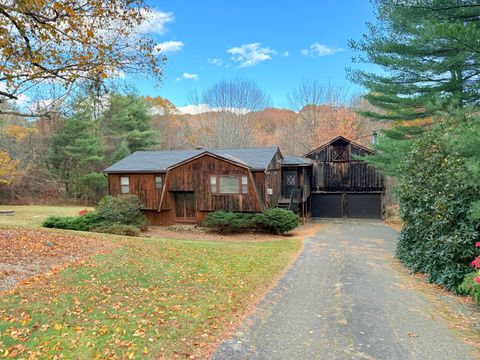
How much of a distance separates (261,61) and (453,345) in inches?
1343

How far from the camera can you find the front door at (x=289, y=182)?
80.4 ft

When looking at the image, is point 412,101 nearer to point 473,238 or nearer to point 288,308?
point 473,238

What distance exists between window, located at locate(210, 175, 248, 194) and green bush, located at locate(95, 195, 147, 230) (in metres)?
4.59

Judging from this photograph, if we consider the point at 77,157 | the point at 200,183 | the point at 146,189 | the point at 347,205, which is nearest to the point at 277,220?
the point at 200,183

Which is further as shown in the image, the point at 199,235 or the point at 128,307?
the point at 199,235

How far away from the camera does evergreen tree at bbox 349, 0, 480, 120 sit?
34.8 ft

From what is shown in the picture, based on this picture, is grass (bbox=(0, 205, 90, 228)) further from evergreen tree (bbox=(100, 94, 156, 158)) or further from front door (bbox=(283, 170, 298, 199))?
front door (bbox=(283, 170, 298, 199))

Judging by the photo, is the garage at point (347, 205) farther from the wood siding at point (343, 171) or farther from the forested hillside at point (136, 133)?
the forested hillside at point (136, 133)

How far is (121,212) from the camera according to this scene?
1845cm

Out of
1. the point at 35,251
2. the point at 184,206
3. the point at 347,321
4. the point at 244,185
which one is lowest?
the point at 347,321

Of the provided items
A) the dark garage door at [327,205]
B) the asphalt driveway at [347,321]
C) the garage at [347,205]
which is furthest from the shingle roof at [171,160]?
the asphalt driveway at [347,321]

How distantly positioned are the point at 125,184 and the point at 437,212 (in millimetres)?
18187

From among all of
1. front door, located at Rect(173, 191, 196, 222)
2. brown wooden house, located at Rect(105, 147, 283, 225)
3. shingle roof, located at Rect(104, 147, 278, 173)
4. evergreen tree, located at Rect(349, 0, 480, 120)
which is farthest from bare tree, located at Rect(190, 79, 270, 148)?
evergreen tree, located at Rect(349, 0, 480, 120)

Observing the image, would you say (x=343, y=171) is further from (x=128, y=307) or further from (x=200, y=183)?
(x=128, y=307)
